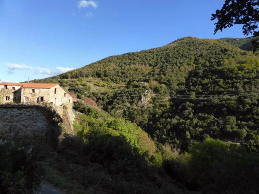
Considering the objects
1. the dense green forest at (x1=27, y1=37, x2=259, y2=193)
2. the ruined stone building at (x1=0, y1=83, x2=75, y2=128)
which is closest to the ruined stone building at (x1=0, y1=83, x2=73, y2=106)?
the ruined stone building at (x1=0, y1=83, x2=75, y2=128)

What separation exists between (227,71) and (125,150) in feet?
123

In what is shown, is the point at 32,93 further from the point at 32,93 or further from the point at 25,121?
the point at 25,121

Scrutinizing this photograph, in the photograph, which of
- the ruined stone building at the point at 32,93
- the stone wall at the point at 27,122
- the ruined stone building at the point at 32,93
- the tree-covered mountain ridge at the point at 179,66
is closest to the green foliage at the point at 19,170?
the stone wall at the point at 27,122

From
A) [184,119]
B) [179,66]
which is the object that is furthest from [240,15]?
[179,66]

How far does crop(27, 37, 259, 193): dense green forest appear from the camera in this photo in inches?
280

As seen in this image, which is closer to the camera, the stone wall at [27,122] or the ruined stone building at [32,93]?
the stone wall at [27,122]

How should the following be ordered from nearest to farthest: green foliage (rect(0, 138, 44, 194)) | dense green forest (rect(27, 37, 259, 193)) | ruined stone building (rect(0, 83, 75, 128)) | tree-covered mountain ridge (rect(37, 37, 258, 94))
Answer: green foliage (rect(0, 138, 44, 194))
dense green forest (rect(27, 37, 259, 193))
ruined stone building (rect(0, 83, 75, 128))
tree-covered mountain ridge (rect(37, 37, 258, 94))

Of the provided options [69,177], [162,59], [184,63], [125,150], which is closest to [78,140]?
[125,150]

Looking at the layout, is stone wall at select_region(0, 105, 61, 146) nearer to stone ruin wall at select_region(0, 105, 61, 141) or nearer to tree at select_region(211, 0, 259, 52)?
stone ruin wall at select_region(0, 105, 61, 141)

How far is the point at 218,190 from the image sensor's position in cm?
454

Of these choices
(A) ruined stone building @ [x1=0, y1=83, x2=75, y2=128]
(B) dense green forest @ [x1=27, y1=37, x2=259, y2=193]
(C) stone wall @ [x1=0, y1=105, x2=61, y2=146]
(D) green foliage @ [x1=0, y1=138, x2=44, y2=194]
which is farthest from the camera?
(A) ruined stone building @ [x1=0, y1=83, x2=75, y2=128]

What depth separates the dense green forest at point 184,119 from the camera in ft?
23.3

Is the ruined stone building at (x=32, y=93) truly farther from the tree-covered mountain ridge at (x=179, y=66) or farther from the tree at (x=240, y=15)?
the tree-covered mountain ridge at (x=179, y=66)

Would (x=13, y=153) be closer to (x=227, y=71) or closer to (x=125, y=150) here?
(x=125, y=150)
